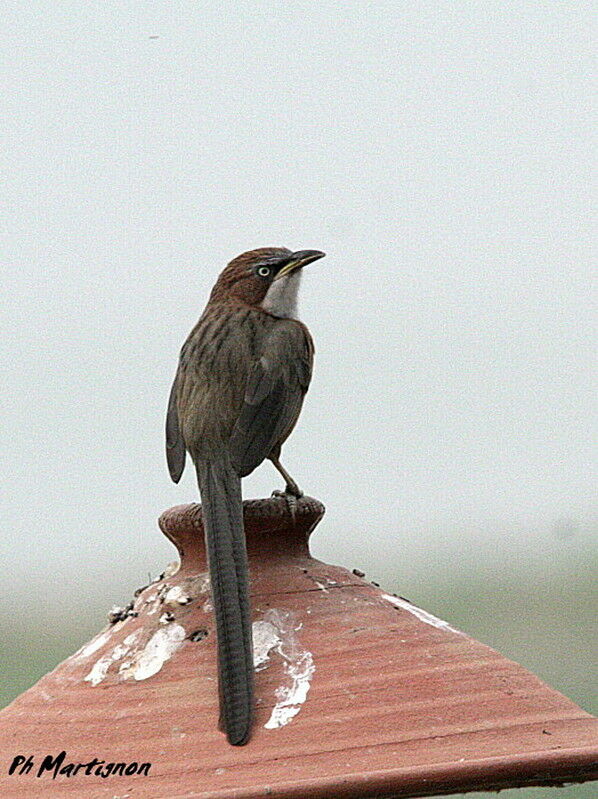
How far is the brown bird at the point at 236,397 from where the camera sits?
9.21 feet

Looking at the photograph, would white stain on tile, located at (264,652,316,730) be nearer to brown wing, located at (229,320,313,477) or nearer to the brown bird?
the brown bird

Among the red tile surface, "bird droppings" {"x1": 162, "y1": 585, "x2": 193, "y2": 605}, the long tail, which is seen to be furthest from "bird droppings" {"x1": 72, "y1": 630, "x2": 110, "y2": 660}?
the long tail

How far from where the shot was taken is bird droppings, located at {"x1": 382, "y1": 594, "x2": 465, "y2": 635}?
111 inches

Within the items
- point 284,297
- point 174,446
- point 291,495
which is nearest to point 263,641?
point 291,495

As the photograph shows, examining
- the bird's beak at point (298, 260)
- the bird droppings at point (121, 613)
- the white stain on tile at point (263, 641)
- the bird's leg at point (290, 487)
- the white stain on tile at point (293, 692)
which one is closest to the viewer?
the white stain on tile at point (293, 692)

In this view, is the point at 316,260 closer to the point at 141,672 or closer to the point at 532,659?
the point at 141,672

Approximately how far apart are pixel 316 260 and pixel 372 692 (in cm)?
173

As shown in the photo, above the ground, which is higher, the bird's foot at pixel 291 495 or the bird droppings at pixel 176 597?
the bird's foot at pixel 291 495

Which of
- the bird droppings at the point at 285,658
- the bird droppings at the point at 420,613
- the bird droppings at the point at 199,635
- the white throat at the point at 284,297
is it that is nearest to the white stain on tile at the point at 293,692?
the bird droppings at the point at 285,658

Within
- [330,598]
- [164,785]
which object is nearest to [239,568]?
[330,598]

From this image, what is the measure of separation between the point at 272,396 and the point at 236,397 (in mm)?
82

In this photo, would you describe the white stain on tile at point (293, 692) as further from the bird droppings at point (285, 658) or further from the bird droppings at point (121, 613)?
the bird droppings at point (121, 613)

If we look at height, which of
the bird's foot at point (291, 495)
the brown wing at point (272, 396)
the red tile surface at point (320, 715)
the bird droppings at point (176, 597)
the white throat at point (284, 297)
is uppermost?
the white throat at point (284, 297)

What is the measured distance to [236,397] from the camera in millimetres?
3592
